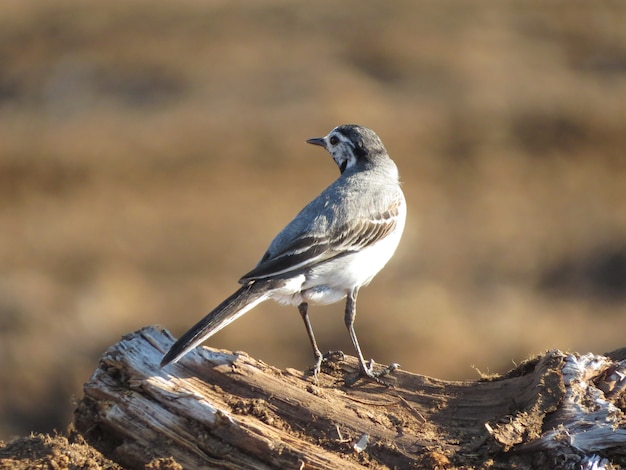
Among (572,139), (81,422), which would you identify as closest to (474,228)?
(572,139)

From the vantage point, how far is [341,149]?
960 centimetres

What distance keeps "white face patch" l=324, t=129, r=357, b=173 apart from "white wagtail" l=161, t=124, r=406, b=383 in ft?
0.88

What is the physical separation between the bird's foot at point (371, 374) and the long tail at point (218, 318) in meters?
1.11

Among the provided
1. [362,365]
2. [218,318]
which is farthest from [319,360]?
[218,318]

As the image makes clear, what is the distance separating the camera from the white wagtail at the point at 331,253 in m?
7.60

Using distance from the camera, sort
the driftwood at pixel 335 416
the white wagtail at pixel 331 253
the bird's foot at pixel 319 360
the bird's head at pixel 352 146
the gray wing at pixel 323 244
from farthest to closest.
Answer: the bird's head at pixel 352 146 → the bird's foot at pixel 319 360 → the gray wing at pixel 323 244 → the white wagtail at pixel 331 253 → the driftwood at pixel 335 416

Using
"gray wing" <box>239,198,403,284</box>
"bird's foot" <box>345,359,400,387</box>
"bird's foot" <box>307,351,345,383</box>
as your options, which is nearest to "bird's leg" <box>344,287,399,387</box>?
"bird's foot" <box>345,359,400,387</box>

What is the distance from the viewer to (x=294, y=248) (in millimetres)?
7965

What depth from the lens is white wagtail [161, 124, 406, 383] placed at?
7.60 m

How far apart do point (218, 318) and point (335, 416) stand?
3.84 feet

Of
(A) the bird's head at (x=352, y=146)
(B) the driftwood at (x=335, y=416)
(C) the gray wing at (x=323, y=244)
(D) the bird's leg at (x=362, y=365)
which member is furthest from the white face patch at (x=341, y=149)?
(B) the driftwood at (x=335, y=416)

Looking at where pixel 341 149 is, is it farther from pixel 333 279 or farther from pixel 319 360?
pixel 319 360

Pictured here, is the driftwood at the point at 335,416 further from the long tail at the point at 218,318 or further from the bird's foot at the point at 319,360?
the long tail at the point at 218,318

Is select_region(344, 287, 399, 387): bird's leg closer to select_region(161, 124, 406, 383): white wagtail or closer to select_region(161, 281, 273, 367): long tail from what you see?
select_region(161, 124, 406, 383): white wagtail
